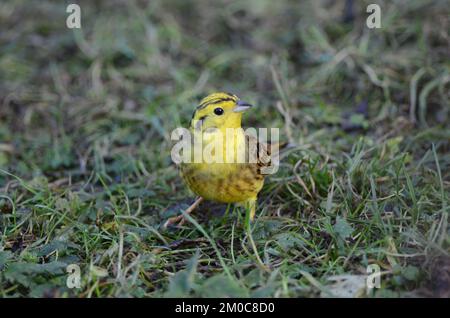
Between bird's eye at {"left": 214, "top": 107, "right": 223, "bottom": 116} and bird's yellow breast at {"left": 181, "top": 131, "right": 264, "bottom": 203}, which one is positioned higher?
bird's eye at {"left": 214, "top": 107, "right": 223, "bottom": 116}

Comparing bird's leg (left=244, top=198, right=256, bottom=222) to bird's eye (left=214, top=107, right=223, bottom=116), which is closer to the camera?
bird's eye (left=214, top=107, right=223, bottom=116)

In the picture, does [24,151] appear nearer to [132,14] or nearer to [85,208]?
[85,208]

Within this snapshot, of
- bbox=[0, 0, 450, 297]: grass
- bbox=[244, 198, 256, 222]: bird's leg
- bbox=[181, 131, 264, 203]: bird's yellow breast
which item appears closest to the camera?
bbox=[0, 0, 450, 297]: grass

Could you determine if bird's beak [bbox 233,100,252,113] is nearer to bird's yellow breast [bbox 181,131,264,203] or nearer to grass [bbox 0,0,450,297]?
bird's yellow breast [bbox 181,131,264,203]

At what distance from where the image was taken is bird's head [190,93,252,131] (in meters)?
3.80

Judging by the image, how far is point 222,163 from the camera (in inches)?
147

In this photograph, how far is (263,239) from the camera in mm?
3760

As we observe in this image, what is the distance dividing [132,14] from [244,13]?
4.36 ft

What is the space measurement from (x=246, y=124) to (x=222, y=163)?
1.71 meters

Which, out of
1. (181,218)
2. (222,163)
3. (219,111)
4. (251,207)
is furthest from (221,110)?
(181,218)

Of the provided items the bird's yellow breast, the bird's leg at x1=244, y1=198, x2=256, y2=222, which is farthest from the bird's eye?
the bird's leg at x1=244, y1=198, x2=256, y2=222

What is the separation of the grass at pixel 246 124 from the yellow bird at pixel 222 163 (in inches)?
11.3

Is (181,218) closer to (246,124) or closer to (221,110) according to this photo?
(221,110)

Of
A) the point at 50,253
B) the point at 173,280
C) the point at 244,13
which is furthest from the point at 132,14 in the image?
the point at 173,280
